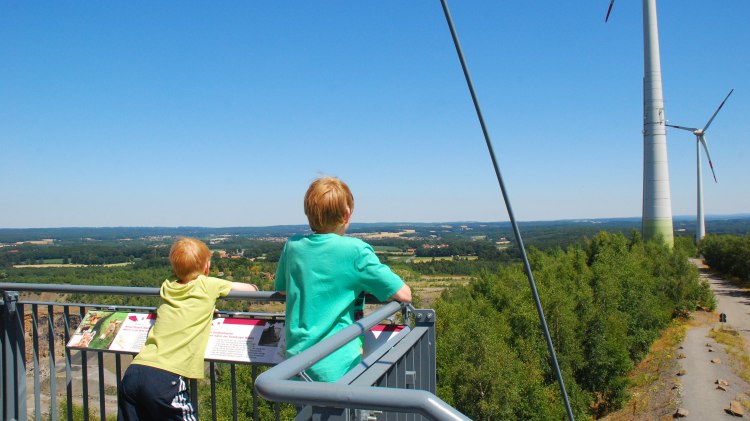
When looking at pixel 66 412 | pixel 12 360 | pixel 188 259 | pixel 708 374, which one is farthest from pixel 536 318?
pixel 188 259

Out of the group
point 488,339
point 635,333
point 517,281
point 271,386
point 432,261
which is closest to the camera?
point 271,386

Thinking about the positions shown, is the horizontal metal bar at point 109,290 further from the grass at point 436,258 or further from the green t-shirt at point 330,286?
the grass at point 436,258

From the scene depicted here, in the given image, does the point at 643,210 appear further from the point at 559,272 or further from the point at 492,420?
the point at 492,420

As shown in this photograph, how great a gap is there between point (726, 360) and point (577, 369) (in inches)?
413

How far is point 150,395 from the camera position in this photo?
311 cm

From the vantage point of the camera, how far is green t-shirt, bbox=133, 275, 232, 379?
320 cm

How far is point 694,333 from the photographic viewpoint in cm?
4912

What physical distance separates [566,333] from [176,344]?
142ft

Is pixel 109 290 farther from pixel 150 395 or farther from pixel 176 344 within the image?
pixel 150 395

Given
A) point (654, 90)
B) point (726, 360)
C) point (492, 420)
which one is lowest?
point (492, 420)

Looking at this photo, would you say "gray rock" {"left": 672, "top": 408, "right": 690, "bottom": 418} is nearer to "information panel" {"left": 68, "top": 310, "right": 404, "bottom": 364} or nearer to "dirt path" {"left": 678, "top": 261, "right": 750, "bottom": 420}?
"dirt path" {"left": 678, "top": 261, "right": 750, "bottom": 420}

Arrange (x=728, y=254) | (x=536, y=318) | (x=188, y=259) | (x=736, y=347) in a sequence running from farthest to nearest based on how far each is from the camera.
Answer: (x=728, y=254)
(x=536, y=318)
(x=736, y=347)
(x=188, y=259)

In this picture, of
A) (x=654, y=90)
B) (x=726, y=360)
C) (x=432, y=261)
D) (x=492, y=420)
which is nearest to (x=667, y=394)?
(x=726, y=360)

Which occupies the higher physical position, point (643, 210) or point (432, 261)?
point (643, 210)
